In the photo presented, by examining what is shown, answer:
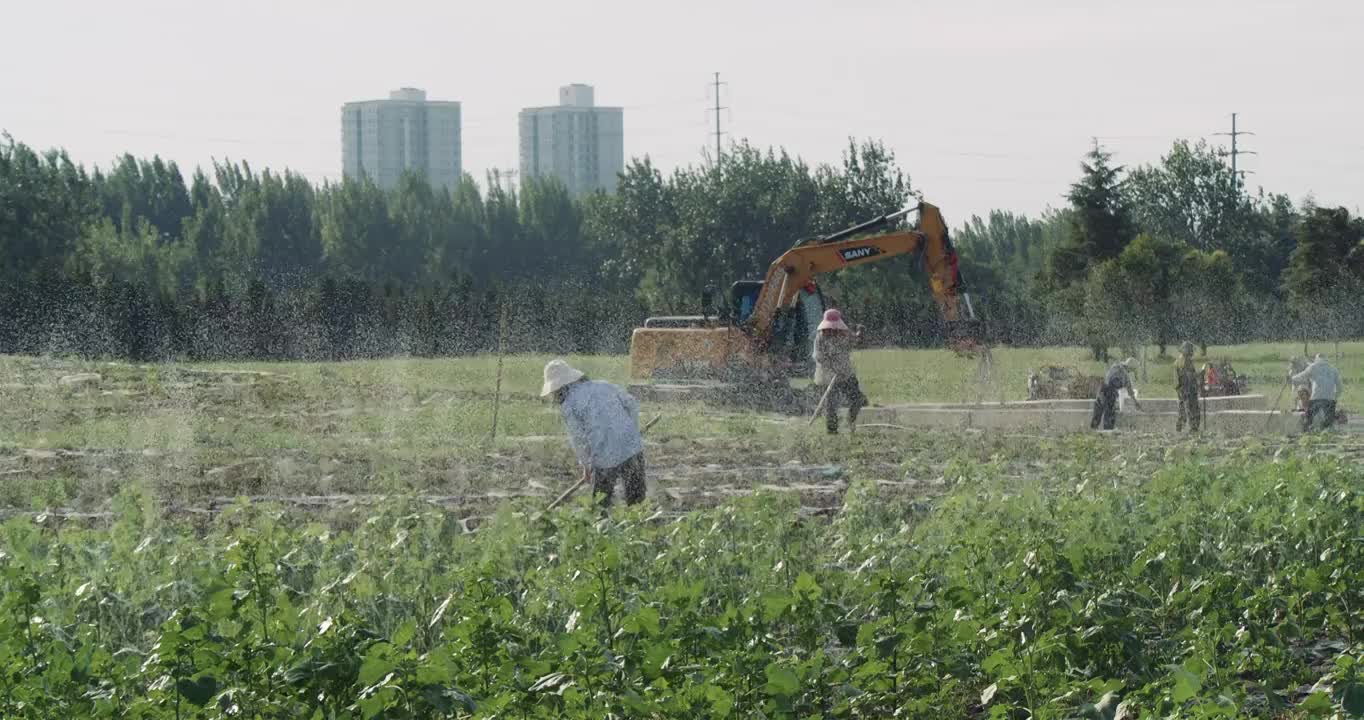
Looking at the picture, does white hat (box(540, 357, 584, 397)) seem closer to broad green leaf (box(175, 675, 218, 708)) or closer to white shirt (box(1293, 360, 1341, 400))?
broad green leaf (box(175, 675, 218, 708))

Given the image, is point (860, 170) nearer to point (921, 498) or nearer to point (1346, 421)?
point (1346, 421)

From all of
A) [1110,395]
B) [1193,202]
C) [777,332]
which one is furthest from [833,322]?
[1193,202]

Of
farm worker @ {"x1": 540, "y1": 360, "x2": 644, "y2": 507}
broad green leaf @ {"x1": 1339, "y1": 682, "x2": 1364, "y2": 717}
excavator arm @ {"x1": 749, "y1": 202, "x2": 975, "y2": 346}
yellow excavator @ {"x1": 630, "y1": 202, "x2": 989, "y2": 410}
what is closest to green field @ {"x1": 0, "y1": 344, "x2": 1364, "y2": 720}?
broad green leaf @ {"x1": 1339, "y1": 682, "x2": 1364, "y2": 717}

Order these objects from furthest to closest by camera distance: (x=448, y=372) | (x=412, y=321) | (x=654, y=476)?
(x=412, y=321) → (x=448, y=372) → (x=654, y=476)

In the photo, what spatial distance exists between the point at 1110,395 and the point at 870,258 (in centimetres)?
533

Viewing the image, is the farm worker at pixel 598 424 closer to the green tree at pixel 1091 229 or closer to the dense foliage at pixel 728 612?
the dense foliage at pixel 728 612

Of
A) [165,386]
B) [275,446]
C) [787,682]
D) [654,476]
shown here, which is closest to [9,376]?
[165,386]

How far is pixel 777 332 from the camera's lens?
88.2ft

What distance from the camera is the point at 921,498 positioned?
Result: 1327 centimetres

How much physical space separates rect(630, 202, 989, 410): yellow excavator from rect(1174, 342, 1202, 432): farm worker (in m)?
3.37

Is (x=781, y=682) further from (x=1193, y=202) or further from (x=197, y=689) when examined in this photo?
(x=1193, y=202)

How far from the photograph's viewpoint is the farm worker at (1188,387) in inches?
869

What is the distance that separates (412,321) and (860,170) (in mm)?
20780

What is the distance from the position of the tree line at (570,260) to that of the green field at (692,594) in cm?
928
